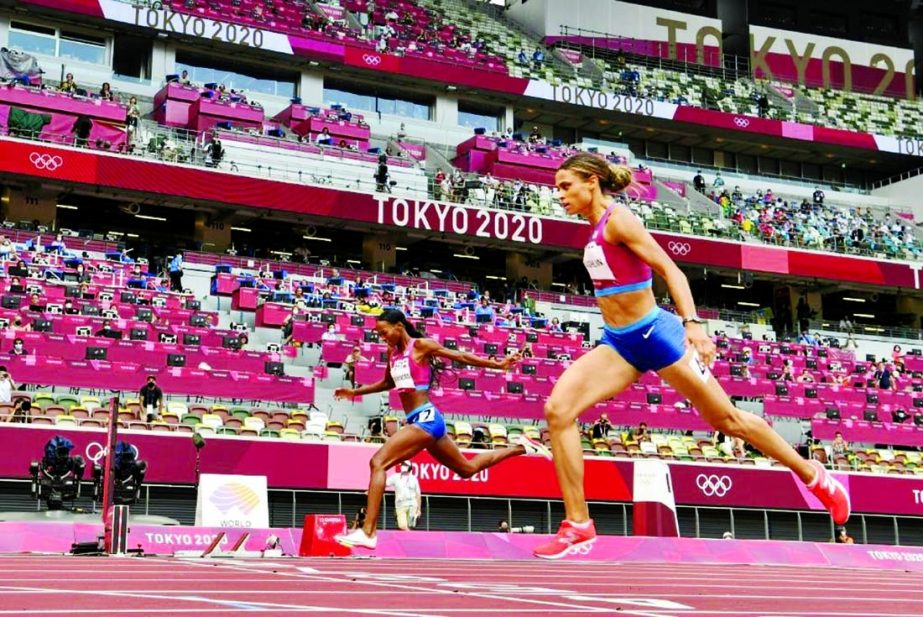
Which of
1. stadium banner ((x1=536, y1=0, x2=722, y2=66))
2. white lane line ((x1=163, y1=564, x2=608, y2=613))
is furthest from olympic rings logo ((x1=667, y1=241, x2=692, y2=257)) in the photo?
white lane line ((x1=163, y1=564, x2=608, y2=613))

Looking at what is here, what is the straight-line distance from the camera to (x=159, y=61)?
160 ft

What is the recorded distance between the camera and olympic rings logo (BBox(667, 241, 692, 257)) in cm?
4828

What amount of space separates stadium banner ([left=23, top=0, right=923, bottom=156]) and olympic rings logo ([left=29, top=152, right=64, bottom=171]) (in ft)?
30.7

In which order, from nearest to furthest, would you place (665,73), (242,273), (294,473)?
(294,473), (242,273), (665,73)

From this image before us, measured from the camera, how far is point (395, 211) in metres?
43.9

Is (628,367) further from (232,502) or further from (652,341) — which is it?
(232,502)

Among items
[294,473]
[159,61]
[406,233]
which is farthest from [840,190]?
[294,473]

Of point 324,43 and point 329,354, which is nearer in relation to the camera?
point 329,354

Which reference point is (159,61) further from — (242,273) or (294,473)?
(294,473)

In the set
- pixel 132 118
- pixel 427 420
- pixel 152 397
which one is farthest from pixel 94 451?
pixel 132 118

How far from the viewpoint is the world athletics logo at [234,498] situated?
754 inches

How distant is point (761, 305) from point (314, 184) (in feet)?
81.6

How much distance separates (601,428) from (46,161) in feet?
72.3

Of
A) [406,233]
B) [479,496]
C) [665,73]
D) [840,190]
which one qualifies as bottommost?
[479,496]
